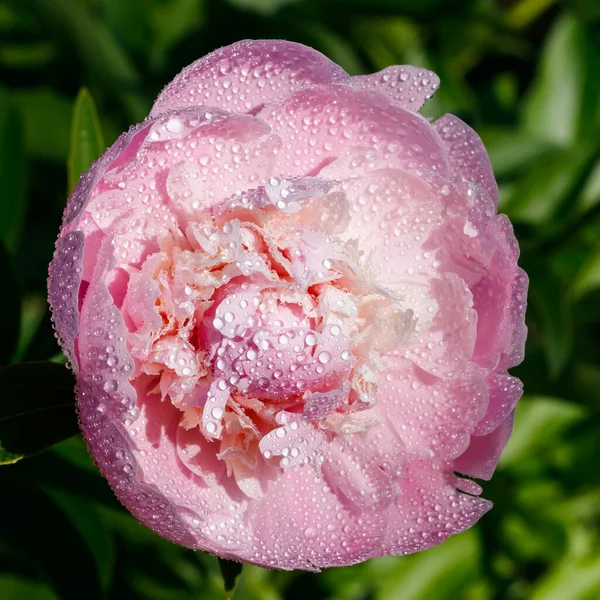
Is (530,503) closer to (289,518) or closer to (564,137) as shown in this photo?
(564,137)

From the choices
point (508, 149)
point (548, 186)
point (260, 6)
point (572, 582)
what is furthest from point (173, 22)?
point (572, 582)

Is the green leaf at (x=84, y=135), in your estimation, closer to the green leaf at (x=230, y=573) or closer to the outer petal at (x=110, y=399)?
the outer petal at (x=110, y=399)

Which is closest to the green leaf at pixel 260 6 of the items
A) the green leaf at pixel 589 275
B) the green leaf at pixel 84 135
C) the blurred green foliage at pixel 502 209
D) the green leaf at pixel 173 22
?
the blurred green foliage at pixel 502 209

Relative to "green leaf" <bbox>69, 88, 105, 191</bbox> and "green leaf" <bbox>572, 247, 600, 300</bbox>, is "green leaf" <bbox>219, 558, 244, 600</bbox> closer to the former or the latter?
"green leaf" <bbox>69, 88, 105, 191</bbox>

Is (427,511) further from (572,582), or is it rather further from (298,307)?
(572,582)

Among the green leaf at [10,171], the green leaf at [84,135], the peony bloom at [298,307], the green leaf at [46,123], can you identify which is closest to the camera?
the peony bloom at [298,307]

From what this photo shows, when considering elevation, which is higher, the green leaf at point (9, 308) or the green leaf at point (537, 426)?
the green leaf at point (9, 308)
